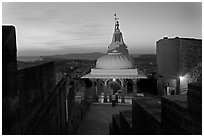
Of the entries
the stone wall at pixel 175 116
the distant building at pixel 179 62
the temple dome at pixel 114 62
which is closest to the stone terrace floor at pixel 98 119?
the temple dome at pixel 114 62

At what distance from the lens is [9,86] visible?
2.17 m

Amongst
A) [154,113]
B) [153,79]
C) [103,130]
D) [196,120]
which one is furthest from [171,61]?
[196,120]

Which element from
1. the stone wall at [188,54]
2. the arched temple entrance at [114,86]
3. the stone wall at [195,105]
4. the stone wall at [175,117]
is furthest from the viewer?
the stone wall at [188,54]

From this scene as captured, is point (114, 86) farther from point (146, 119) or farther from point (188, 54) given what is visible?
point (146, 119)

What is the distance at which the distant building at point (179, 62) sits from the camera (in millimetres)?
17614

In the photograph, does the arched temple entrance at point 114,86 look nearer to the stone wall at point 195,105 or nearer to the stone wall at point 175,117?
the stone wall at point 175,117

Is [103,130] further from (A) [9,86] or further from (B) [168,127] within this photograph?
(A) [9,86]

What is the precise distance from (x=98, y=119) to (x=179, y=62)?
37.9 feet

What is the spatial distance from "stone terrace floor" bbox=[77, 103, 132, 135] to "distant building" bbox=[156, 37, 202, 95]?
7099 millimetres

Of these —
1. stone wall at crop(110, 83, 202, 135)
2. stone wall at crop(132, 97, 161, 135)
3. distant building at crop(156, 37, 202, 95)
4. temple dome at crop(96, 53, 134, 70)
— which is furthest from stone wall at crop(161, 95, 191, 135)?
distant building at crop(156, 37, 202, 95)

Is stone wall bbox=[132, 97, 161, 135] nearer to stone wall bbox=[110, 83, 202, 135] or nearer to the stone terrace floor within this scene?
stone wall bbox=[110, 83, 202, 135]

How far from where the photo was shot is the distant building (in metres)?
17.6

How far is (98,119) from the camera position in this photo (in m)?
9.79

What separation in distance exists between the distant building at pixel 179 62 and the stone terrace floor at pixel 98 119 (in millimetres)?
7099
